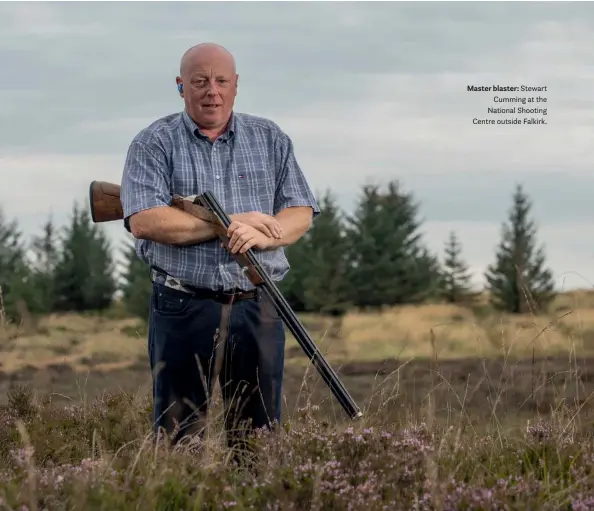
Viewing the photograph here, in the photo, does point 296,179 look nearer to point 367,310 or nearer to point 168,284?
point 168,284

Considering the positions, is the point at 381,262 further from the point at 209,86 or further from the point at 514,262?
the point at 209,86

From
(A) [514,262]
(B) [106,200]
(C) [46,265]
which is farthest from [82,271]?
(B) [106,200]

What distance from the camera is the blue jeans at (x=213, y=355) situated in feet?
19.9

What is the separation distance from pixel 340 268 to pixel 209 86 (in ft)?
156

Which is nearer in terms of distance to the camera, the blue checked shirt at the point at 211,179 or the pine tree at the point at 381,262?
the blue checked shirt at the point at 211,179

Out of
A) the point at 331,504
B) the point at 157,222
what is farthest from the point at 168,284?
the point at 331,504

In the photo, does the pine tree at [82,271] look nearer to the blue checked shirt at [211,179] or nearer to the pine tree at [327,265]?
the pine tree at [327,265]

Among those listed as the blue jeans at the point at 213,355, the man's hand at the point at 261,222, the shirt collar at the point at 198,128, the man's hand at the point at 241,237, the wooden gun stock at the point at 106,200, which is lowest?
the blue jeans at the point at 213,355

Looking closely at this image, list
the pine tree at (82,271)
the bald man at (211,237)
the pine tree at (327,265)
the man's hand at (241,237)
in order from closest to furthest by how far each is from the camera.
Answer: the man's hand at (241,237) < the bald man at (211,237) < the pine tree at (327,265) < the pine tree at (82,271)

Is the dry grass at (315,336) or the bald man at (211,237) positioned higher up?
the bald man at (211,237)

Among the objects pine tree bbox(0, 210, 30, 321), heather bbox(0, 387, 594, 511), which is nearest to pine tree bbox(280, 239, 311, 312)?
pine tree bbox(0, 210, 30, 321)

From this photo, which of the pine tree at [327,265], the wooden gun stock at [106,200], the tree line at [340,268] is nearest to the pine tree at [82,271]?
the tree line at [340,268]

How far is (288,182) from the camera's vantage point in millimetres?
6465

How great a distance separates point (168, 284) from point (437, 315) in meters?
46.9
